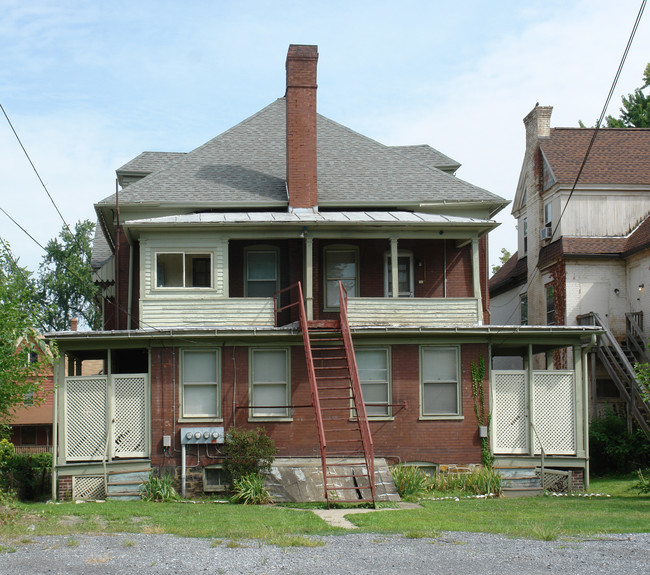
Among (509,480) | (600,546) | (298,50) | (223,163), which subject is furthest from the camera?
(223,163)

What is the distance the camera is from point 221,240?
72.8ft

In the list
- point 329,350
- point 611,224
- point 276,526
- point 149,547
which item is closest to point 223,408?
point 329,350

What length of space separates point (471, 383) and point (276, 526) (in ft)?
28.6

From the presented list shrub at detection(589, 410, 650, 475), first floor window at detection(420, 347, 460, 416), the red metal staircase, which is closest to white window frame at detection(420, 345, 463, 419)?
first floor window at detection(420, 347, 460, 416)

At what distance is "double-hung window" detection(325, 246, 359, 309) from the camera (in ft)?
77.6

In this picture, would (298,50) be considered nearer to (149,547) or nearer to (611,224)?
(611,224)

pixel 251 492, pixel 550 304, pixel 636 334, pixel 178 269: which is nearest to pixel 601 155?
pixel 550 304

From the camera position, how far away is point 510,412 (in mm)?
20938

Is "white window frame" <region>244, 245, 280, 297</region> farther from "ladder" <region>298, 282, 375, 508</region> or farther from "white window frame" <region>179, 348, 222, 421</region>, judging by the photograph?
"white window frame" <region>179, 348, 222, 421</region>

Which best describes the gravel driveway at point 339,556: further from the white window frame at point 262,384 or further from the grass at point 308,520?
the white window frame at point 262,384

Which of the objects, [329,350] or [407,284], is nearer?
[329,350]

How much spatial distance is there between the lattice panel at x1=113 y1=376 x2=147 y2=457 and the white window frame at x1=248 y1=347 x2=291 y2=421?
2.48m

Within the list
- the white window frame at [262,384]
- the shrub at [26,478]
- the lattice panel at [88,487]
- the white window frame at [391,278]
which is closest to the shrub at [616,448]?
the white window frame at [391,278]

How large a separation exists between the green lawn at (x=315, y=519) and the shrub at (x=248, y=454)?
3.84ft
